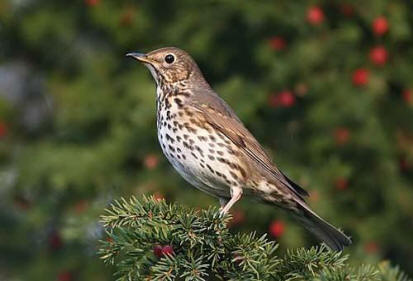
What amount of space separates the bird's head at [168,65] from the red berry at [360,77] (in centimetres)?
178

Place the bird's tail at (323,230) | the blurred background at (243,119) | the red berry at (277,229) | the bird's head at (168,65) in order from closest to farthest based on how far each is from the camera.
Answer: the bird's tail at (323,230)
the bird's head at (168,65)
the red berry at (277,229)
the blurred background at (243,119)

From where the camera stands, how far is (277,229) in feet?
23.2

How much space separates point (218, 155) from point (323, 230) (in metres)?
0.67

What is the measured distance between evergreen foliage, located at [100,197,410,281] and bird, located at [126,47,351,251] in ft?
3.18

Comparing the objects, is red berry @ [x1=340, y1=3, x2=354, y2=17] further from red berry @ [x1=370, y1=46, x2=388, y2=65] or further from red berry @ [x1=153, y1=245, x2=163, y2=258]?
red berry @ [x1=153, y1=245, x2=163, y2=258]

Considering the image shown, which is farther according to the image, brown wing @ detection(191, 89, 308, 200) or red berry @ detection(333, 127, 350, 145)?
red berry @ detection(333, 127, 350, 145)

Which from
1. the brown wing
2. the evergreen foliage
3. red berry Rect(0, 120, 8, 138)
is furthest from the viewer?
red berry Rect(0, 120, 8, 138)

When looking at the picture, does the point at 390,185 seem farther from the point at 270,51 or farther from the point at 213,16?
the point at 213,16

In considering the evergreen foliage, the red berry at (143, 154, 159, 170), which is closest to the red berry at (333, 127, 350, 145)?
the red berry at (143, 154, 159, 170)

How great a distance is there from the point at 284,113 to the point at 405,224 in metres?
1.12

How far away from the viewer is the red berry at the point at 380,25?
285 inches

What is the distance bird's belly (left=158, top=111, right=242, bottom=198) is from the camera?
5.11 metres

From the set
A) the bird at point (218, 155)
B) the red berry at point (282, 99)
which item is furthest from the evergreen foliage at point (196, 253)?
the red berry at point (282, 99)

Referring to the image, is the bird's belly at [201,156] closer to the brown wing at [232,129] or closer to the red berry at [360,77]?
the brown wing at [232,129]
